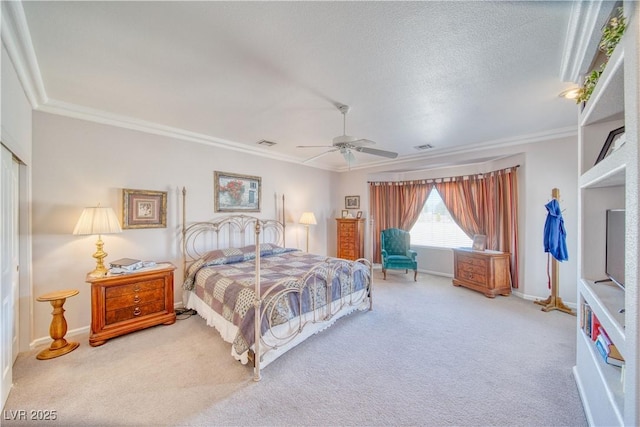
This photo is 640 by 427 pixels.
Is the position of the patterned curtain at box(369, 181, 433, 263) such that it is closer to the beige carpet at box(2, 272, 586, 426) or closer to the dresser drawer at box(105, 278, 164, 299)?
the beige carpet at box(2, 272, 586, 426)

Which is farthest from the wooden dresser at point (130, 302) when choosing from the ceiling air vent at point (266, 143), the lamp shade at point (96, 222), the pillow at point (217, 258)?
the ceiling air vent at point (266, 143)

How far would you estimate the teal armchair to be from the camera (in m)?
5.41

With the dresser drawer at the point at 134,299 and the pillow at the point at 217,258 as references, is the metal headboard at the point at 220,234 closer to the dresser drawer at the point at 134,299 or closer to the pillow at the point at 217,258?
the pillow at the point at 217,258

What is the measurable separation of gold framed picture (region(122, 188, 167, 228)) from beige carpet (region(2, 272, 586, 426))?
1433mm

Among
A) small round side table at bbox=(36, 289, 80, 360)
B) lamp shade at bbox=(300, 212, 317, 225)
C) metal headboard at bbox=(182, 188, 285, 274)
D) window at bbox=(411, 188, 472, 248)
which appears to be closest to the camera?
small round side table at bbox=(36, 289, 80, 360)

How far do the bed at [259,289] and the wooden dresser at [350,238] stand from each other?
1.79 meters

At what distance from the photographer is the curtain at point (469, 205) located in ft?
14.7

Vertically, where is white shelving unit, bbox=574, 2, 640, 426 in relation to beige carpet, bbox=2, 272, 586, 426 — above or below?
above

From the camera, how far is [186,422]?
1.75 metres

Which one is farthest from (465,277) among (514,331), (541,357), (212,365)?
(212,365)

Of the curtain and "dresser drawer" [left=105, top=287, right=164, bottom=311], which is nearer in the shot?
"dresser drawer" [left=105, top=287, right=164, bottom=311]

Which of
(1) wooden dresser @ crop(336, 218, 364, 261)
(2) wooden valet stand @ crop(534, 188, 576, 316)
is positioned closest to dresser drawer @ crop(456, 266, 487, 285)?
(2) wooden valet stand @ crop(534, 188, 576, 316)

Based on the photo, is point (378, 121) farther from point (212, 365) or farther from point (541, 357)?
point (212, 365)

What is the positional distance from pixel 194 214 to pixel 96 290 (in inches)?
63.1
